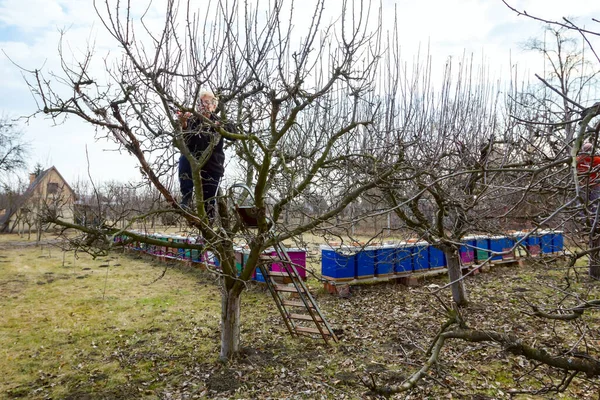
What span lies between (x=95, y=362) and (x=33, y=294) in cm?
465

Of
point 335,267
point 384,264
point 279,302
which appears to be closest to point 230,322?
point 279,302

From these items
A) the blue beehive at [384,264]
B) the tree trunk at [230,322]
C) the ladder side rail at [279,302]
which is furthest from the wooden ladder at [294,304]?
the blue beehive at [384,264]

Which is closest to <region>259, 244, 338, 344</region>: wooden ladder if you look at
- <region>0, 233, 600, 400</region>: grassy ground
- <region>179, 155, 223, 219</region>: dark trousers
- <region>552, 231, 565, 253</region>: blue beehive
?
<region>0, 233, 600, 400</region>: grassy ground

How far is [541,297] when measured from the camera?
265 inches

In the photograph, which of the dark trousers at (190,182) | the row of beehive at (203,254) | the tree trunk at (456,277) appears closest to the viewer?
the dark trousers at (190,182)

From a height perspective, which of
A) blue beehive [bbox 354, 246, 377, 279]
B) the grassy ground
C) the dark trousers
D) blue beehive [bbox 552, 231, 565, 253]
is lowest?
the grassy ground

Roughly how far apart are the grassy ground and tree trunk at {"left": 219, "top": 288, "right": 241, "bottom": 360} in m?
0.14

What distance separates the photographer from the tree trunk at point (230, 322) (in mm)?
4555

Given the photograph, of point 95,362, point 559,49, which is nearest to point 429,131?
point 559,49

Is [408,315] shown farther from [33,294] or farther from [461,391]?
[33,294]

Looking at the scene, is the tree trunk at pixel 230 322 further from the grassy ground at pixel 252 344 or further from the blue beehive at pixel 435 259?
the blue beehive at pixel 435 259

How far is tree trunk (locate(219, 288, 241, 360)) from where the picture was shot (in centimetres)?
455

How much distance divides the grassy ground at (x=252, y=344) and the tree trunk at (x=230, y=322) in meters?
0.14

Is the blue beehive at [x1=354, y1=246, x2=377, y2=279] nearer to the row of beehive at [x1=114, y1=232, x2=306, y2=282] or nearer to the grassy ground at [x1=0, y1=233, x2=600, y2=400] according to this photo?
the grassy ground at [x1=0, y1=233, x2=600, y2=400]
